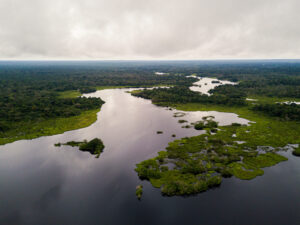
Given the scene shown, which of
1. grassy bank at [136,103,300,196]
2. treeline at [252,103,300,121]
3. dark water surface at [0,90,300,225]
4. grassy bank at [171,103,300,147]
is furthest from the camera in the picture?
treeline at [252,103,300,121]

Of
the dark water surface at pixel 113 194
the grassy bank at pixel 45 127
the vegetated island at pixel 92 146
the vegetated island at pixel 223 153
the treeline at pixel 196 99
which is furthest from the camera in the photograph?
the treeline at pixel 196 99

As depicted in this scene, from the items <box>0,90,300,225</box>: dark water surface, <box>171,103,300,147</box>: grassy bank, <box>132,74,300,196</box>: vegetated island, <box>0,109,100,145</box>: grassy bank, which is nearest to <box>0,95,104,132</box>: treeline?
<box>0,109,100,145</box>: grassy bank

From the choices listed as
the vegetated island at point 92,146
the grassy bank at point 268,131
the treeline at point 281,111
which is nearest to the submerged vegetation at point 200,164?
the grassy bank at point 268,131

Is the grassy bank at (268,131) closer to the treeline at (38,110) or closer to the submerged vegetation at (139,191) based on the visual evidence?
the submerged vegetation at (139,191)

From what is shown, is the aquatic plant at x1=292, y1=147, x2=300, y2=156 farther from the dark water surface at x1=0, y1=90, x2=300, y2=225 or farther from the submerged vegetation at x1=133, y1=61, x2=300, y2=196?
the dark water surface at x1=0, y1=90, x2=300, y2=225

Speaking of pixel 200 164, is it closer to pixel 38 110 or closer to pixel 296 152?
pixel 296 152

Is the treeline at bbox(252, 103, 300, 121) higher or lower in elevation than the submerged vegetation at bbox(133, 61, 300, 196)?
higher

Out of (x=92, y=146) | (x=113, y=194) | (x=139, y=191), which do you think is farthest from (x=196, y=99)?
(x=113, y=194)
